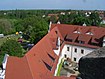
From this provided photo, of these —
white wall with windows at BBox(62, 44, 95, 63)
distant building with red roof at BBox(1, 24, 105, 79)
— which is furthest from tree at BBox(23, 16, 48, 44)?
white wall with windows at BBox(62, 44, 95, 63)

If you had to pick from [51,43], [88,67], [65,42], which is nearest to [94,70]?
[88,67]

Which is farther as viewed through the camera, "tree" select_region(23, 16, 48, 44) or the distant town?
"tree" select_region(23, 16, 48, 44)

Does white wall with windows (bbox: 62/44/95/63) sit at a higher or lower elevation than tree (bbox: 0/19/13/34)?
higher

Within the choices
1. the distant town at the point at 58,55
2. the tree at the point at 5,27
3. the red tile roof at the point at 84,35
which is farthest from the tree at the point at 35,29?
the tree at the point at 5,27

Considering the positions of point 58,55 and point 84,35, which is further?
point 84,35

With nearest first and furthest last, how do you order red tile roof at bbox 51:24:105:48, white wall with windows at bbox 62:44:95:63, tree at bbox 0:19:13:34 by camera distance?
red tile roof at bbox 51:24:105:48, white wall with windows at bbox 62:44:95:63, tree at bbox 0:19:13:34

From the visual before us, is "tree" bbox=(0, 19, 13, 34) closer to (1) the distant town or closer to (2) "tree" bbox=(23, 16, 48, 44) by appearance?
(2) "tree" bbox=(23, 16, 48, 44)

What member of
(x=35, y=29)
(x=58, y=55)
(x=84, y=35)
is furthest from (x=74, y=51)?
(x=35, y=29)

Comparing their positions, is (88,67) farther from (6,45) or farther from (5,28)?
(5,28)

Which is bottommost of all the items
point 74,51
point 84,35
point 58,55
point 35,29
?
point 35,29

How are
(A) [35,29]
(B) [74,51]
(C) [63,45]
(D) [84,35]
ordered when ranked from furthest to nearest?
(A) [35,29] → (B) [74,51] → (C) [63,45] → (D) [84,35]

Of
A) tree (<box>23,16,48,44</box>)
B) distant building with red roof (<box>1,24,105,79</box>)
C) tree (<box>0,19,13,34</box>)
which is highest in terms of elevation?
distant building with red roof (<box>1,24,105,79</box>)

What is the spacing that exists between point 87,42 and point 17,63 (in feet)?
58.5

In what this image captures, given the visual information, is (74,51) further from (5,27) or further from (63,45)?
(5,27)
